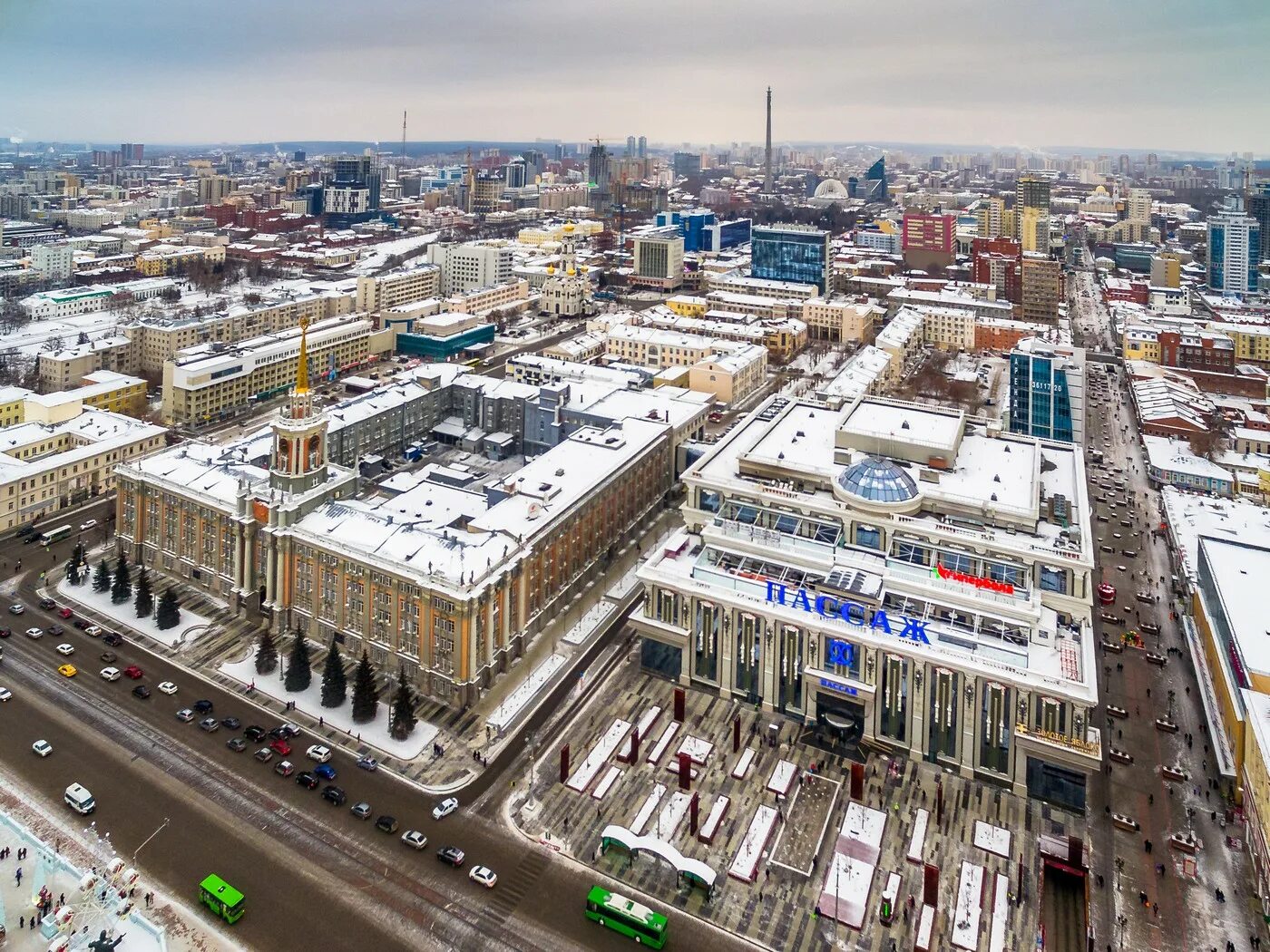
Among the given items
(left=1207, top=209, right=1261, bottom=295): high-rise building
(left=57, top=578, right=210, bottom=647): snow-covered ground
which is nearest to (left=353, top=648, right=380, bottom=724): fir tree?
(left=57, top=578, right=210, bottom=647): snow-covered ground

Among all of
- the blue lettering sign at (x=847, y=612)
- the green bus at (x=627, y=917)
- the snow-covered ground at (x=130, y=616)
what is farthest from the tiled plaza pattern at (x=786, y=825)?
the snow-covered ground at (x=130, y=616)

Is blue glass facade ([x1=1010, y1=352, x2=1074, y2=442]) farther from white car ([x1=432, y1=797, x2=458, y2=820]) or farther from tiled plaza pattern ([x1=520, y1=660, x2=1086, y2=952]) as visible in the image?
white car ([x1=432, y1=797, x2=458, y2=820])

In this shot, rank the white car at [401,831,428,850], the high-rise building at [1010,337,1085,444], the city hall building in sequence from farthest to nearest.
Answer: the high-rise building at [1010,337,1085,444] → the city hall building → the white car at [401,831,428,850]

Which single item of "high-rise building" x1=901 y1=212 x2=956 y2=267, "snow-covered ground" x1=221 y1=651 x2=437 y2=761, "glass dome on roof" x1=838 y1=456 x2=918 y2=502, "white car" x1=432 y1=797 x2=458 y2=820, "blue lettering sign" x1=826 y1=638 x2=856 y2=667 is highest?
"high-rise building" x1=901 y1=212 x2=956 y2=267

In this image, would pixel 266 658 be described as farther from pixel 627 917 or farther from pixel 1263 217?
pixel 1263 217

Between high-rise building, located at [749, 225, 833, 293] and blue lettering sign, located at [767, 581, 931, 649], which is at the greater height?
high-rise building, located at [749, 225, 833, 293]

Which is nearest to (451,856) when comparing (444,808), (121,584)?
(444,808)

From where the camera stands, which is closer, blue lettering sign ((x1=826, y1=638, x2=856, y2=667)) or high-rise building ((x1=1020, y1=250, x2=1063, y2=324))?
blue lettering sign ((x1=826, y1=638, x2=856, y2=667))
